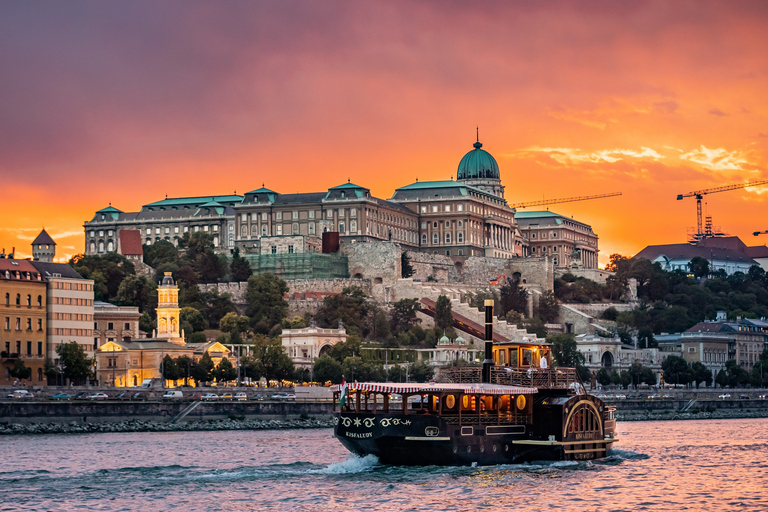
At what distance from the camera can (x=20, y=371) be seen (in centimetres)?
12850

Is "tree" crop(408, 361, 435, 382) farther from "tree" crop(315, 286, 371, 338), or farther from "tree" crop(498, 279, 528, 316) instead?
"tree" crop(498, 279, 528, 316)

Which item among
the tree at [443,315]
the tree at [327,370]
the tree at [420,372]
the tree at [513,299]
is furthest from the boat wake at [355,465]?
the tree at [513,299]

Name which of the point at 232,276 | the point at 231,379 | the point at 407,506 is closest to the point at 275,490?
the point at 407,506

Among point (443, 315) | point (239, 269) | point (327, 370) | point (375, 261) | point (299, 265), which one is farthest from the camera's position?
point (375, 261)

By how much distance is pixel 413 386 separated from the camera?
63.3 metres

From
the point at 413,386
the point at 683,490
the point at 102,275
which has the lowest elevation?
the point at 683,490

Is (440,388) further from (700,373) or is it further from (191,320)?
(700,373)

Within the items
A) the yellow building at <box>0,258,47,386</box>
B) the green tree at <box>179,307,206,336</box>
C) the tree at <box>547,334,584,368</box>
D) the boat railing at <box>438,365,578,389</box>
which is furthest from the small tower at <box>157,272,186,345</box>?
the boat railing at <box>438,365,578,389</box>

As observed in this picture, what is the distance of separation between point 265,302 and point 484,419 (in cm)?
10683

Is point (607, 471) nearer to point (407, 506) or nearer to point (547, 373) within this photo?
point (547, 373)

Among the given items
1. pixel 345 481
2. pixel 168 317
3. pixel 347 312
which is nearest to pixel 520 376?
pixel 345 481

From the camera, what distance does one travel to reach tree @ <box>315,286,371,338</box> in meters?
166

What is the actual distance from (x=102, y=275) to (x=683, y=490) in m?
118

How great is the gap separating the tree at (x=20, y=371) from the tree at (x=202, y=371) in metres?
14.6
